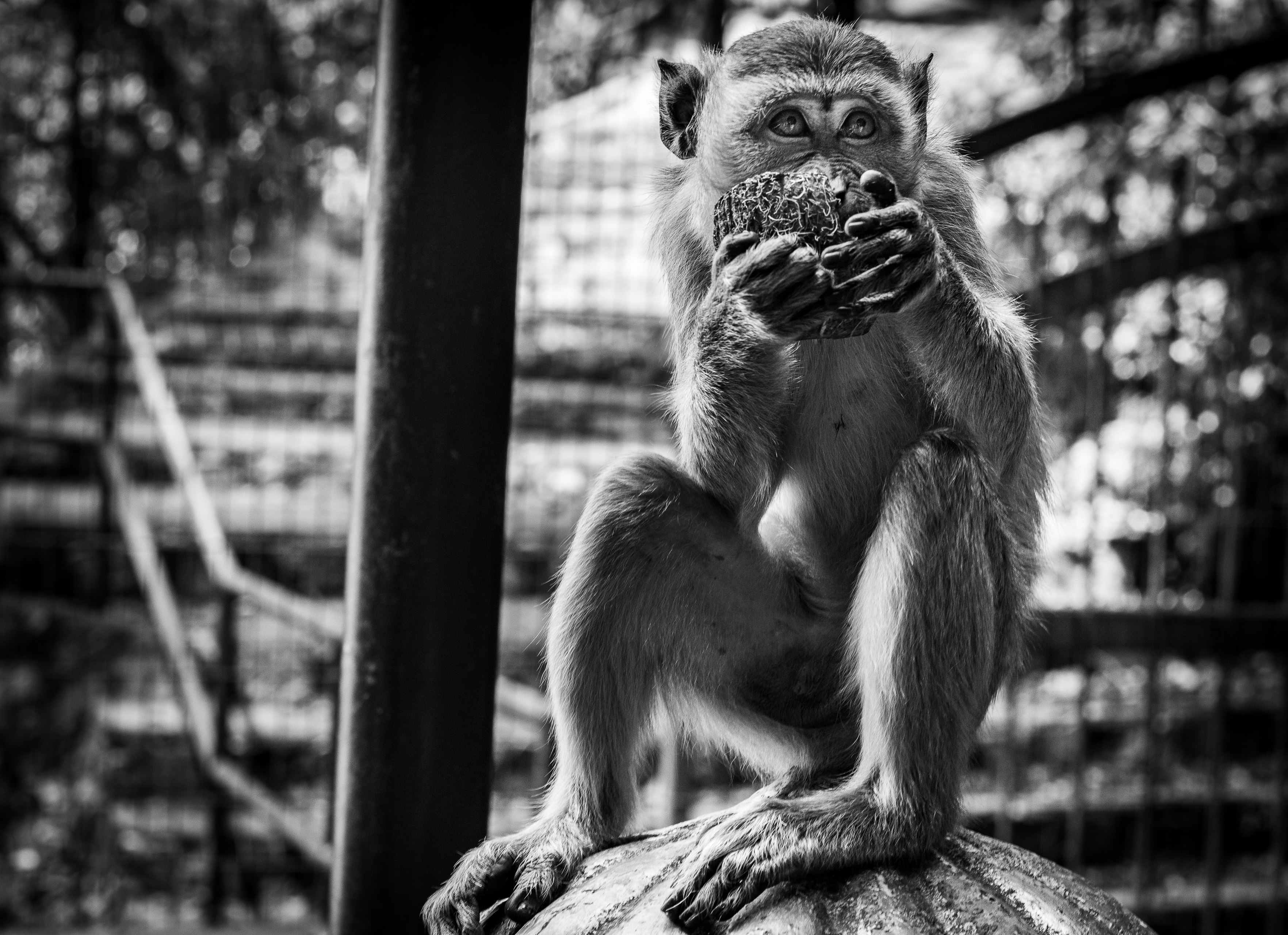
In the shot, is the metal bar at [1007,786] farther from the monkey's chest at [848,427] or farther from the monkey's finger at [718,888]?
the monkey's finger at [718,888]

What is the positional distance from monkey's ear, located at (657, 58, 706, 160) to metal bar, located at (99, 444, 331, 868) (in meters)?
3.98

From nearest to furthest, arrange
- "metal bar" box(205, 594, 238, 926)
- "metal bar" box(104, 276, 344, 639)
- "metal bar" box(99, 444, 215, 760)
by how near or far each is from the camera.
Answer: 1. "metal bar" box(104, 276, 344, 639)
2. "metal bar" box(205, 594, 238, 926)
3. "metal bar" box(99, 444, 215, 760)

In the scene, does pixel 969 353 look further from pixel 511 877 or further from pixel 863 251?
pixel 511 877

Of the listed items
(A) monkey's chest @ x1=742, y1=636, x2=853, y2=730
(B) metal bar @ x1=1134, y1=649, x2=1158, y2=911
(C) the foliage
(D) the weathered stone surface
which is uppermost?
(A) monkey's chest @ x1=742, y1=636, x2=853, y2=730

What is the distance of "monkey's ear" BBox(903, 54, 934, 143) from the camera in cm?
318

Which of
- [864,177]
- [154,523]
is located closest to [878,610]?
[864,177]

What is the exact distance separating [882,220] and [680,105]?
97 cm

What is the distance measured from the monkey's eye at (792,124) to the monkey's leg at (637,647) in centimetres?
82

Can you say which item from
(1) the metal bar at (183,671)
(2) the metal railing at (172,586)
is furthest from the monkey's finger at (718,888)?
(1) the metal bar at (183,671)

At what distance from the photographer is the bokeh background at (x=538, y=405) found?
6.11 m

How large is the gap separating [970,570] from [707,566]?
0.68 metres

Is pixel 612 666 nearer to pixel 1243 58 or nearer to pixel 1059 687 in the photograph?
pixel 1243 58

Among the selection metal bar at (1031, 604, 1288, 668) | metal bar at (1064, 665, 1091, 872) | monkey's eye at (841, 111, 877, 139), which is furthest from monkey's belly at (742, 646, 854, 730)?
metal bar at (1064, 665, 1091, 872)

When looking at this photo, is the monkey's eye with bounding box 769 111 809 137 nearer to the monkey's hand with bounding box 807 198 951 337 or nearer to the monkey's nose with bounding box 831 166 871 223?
the monkey's nose with bounding box 831 166 871 223
